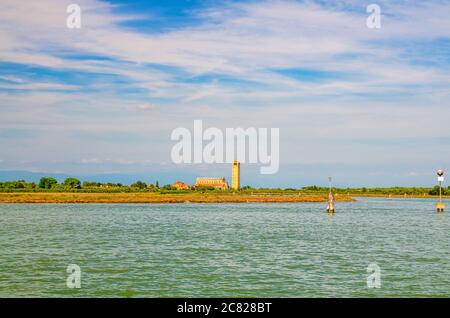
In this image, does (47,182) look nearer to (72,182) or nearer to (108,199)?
(72,182)

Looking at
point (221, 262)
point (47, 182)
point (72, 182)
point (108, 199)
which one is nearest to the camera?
point (221, 262)

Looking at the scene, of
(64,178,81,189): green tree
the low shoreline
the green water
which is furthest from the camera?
(64,178,81,189): green tree

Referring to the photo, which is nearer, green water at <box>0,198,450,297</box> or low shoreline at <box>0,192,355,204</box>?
green water at <box>0,198,450,297</box>

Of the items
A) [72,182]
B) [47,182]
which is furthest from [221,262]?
[47,182]

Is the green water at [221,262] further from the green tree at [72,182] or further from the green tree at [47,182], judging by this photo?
the green tree at [72,182]

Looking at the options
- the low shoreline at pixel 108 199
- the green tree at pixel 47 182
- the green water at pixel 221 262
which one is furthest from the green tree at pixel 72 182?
the green water at pixel 221 262

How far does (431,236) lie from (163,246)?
23.0 meters

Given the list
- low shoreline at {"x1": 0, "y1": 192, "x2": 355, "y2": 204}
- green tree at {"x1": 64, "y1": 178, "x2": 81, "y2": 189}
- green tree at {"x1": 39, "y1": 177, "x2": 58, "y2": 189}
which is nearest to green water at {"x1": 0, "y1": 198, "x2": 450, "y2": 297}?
low shoreline at {"x1": 0, "y1": 192, "x2": 355, "y2": 204}

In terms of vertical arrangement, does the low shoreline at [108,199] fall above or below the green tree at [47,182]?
below

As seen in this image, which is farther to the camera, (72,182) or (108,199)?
(72,182)

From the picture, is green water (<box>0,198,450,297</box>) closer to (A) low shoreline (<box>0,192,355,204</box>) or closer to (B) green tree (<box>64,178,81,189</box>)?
(A) low shoreline (<box>0,192,355,204</box>)
